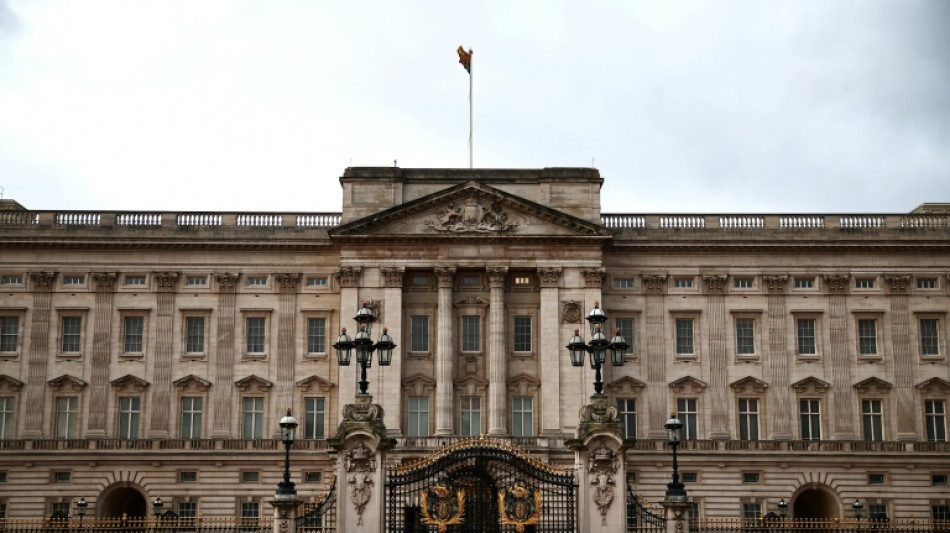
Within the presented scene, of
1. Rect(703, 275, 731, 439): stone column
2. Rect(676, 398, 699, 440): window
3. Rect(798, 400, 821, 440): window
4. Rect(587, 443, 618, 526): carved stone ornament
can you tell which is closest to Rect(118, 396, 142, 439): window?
Rect(676, 398, 699, 440): window

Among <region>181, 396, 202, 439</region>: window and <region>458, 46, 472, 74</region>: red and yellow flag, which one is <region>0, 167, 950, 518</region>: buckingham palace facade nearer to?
<region>181, 396, 202, 439</region>: window

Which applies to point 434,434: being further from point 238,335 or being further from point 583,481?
point 583,481

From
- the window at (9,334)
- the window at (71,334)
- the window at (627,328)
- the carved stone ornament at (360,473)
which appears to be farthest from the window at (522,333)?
the carved stone ornament at (360,473)

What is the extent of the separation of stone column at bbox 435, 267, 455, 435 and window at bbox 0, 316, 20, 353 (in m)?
21.6

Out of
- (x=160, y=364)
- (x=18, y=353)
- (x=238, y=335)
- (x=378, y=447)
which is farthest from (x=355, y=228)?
(x=378, y=447)

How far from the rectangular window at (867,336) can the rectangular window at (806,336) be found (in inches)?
93.8

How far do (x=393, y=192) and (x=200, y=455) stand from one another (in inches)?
642

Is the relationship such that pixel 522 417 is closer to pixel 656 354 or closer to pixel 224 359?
pixel 656 354

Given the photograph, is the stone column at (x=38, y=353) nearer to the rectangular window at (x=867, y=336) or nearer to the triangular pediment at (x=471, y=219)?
the triangular pediment at (x=471, y=219)

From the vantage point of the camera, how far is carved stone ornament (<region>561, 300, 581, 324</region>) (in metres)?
61.4

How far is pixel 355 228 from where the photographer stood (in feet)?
202

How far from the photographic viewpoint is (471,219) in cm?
6228

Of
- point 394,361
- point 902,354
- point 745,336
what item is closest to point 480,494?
point 394,361

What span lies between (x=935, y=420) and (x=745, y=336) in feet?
34.3
